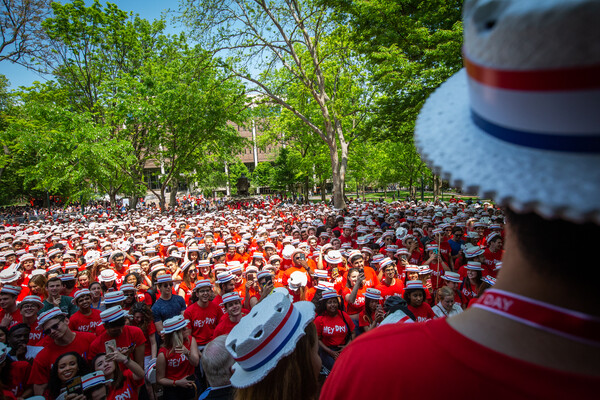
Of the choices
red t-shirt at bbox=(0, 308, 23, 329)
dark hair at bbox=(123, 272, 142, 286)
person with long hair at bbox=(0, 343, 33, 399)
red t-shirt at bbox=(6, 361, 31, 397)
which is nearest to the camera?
person with long hair at bbox=(0, 343, 33, 399)

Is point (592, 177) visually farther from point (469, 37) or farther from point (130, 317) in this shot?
point (130, 317)

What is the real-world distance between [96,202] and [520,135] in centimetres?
5854

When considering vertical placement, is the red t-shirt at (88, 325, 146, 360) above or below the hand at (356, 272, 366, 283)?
below

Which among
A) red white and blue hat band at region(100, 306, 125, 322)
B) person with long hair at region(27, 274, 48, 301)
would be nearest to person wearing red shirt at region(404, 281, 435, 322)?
red white and blue hat band at region(100, 306, 125, 322)

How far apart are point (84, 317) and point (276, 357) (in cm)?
513

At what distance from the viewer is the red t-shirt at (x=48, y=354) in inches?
163

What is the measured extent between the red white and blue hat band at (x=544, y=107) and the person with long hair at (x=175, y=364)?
4.85 meters

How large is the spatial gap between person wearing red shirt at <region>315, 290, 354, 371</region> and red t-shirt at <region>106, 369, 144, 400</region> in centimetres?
259

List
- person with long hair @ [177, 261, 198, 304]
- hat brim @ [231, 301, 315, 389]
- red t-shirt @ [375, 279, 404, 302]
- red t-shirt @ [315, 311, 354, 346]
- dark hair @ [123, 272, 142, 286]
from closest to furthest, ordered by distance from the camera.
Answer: hat brim @ [231, 301, 315, 389] < red t-shirt @ [315, 311, 354, 346] < red t-shirt @ [375, 279, 404, 302] < person with long hair @ [177, 261, 198, 304] < dark hair @ [123, 272, 142, 286]

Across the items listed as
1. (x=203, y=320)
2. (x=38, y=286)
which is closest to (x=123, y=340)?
(x=203, y=320)

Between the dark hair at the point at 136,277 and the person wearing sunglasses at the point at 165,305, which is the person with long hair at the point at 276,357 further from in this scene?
the dark hair at the point at 136,277

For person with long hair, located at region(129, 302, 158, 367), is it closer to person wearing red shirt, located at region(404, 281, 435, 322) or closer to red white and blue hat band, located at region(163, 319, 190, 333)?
red white and blue hat band, located at region(163, 319, 190, 333)

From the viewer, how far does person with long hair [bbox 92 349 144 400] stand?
4.02 metres

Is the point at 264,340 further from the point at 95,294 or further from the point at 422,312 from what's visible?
the point at 95,294
